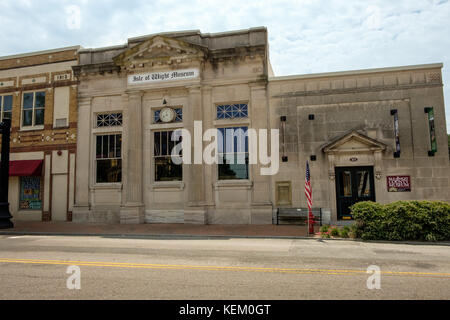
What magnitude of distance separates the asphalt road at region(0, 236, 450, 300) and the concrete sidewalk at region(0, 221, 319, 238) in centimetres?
288

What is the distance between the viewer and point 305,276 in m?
6.20

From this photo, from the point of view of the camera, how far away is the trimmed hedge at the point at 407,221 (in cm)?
1079

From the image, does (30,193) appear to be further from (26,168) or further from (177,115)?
(177,115)

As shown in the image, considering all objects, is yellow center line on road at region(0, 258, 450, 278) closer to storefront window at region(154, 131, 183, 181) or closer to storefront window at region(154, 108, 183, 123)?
storefront window at region(154, 131, 183, 181)

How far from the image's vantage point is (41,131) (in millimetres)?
19781

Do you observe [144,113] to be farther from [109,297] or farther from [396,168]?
[109,297]

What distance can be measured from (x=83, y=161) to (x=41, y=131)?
3.58 meters

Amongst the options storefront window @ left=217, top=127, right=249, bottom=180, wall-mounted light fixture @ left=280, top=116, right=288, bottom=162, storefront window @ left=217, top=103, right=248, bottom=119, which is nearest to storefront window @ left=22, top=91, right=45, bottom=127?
storefront window @ left=217, top=103, right=248, bottom=119

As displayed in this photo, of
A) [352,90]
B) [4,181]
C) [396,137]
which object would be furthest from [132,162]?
[396,137]

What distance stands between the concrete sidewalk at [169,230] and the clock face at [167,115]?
5.64 m

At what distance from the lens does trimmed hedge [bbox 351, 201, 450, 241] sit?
1079 centimetres

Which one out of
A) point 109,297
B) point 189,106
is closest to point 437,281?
point 109,297

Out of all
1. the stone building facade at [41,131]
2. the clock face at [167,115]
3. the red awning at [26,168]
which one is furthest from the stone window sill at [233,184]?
the red awning at [26,168]
